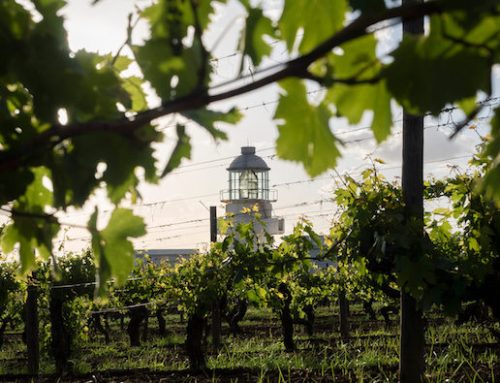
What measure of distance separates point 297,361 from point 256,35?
831cm

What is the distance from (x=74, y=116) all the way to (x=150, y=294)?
14.7 m

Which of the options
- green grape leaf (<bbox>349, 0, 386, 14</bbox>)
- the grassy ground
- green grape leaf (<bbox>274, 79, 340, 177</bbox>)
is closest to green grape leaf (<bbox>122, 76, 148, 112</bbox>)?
green grape leaf (<bbox>274, 79, 340, 177</bbox>)

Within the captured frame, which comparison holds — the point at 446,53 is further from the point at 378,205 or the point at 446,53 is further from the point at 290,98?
the point at 378,205

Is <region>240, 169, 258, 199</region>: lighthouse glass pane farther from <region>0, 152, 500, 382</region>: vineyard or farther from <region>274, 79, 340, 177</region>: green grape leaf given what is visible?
<region>274, 79, 340, 177</region>: green grape leaf

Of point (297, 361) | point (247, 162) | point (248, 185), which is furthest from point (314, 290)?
point (247, 162)

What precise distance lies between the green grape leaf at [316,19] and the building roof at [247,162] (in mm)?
33412

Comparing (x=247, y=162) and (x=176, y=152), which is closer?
(x=176, y=152)

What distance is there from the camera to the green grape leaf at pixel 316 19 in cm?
63

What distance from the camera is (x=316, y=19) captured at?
0.64 metres

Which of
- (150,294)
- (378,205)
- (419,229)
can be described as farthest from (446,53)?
(150,294)

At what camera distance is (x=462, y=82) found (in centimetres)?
49

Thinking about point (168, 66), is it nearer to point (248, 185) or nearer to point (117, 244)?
point (117, 244)

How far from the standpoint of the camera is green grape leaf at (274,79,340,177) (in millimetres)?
633

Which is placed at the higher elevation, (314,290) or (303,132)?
(303,132)
